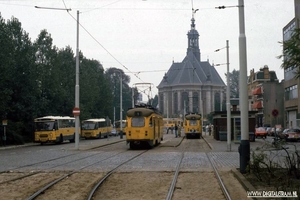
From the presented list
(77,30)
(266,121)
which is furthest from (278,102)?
(77,30)

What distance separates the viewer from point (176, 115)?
136 meters

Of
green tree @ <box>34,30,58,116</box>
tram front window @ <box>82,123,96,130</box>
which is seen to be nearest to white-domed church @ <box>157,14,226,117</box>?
tram front window @ <box>82,123,96,130</box>

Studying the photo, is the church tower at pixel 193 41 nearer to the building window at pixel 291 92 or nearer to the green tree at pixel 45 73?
the building window at pixel 291 92

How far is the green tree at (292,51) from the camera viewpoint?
10.6 metres

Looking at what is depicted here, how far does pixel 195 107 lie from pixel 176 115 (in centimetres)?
638

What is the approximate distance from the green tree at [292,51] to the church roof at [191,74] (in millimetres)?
120942

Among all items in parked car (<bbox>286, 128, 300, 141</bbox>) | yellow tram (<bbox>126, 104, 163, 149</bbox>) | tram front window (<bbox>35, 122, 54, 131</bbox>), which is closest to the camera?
yellow tram (<bbox>126, 104, 163, 149</bbox>)

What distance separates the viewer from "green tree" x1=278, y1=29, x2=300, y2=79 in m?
10.6

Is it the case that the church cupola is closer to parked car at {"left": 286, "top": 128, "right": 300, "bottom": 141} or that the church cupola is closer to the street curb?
parked car at {"left": 286, "top": 128, "right": 300, "bottom": 141}

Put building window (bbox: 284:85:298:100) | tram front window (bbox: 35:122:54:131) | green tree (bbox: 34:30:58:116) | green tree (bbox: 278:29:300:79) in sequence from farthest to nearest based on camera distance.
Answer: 1. building window (bbox: 284:85:298:100)
2. green tree (bbox: 34:30:58:116)
3. tram front window (bbox: 35:122:54:131)
4. green tree (bbox: 278:29:300:79)

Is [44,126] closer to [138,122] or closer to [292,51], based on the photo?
[138,122]

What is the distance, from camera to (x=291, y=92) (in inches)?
2618

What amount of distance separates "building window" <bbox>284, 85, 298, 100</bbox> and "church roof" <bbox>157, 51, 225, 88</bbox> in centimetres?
6409

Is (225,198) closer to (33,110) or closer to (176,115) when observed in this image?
(33,110)
